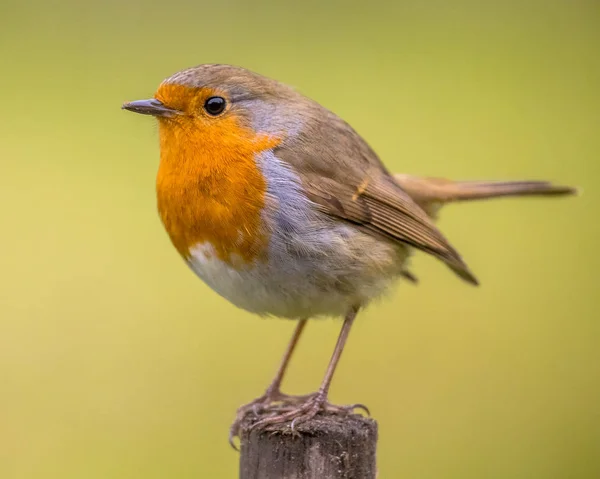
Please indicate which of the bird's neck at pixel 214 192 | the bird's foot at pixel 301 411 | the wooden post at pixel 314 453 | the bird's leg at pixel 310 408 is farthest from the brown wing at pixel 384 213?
the wooden post at pixel 314 453

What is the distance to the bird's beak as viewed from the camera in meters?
2.91

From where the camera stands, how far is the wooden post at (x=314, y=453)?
2.35 metres

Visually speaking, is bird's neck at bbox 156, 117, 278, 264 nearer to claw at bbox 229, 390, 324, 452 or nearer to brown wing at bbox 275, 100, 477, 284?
brown wing at bbox 275, 100, 477, 284

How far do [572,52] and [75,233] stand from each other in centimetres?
329

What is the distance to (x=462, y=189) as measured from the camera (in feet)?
12.1

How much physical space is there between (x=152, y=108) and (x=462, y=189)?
4.40ft

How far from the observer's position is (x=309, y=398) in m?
2.89

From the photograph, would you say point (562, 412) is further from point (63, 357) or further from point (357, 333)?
point (63, 357)

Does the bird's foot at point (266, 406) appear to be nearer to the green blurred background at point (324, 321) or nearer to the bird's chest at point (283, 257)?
the bird's chest at point (283, 257)

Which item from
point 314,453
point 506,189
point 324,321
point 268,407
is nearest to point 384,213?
point 268,407

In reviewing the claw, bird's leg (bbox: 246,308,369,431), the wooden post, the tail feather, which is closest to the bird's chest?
bird's leg (bbox: 246,308,369,431)

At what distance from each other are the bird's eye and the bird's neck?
8cm

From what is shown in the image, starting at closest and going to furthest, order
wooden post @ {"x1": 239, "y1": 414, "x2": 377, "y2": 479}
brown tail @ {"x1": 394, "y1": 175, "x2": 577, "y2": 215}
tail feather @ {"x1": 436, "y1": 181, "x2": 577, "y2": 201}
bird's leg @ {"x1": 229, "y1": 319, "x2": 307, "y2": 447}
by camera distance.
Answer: wooden post @ {"x1": 239, "y1": 414, "x2": 377, "y2": 479} → bird's leg @ {"x1": 229, "y1": 319, "x2": 307, "y2": 447} → brown tail @ {"x1": 394, "y1": 175, "x2": 577, "y2": 215} → tail feather @ {"x1": 436, "y1": 181, "x2": 577, "y2": 201}

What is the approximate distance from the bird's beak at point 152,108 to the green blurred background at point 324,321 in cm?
24
